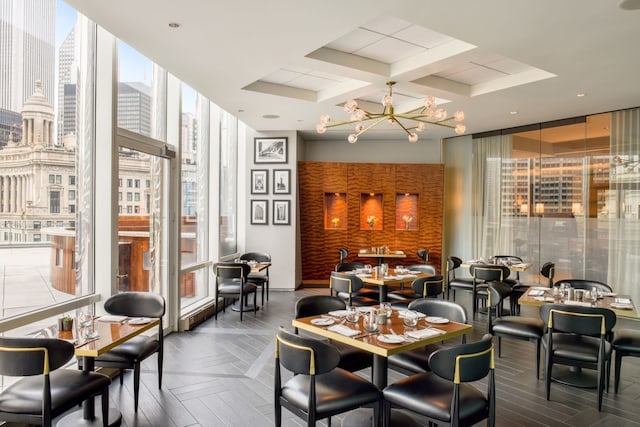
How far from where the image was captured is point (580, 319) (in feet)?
12.6

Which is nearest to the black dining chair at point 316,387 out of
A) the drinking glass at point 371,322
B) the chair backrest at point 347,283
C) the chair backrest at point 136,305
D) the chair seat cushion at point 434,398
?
the chair seat cushion at point 434,398

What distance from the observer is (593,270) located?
7.80 meters

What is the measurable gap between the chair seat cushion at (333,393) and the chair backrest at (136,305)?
1.84 meters

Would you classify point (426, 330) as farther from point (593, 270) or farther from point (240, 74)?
point (593, 270)

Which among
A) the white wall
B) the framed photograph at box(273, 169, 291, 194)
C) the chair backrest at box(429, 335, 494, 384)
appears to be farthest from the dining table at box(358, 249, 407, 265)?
the chair backrest at box(429, 335, 494, 384)

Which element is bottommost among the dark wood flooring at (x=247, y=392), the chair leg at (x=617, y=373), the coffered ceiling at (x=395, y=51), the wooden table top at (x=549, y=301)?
the dark wood flooring at (x=247, y=392)

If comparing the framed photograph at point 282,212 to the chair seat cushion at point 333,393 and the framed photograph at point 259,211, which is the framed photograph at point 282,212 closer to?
the framed photograph at point 259,211

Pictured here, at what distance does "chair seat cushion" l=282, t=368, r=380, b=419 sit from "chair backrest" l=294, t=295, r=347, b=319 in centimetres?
96

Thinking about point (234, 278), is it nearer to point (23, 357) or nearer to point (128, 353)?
point (128, 353)

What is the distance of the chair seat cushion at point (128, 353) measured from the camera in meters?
3.67

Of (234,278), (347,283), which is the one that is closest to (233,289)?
(234,278)

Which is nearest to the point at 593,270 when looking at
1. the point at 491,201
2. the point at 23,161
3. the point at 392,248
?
the point at 491,201

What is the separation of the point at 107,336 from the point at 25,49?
8.18 feet

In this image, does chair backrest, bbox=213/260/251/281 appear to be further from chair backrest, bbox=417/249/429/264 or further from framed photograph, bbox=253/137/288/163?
chair backrest, bbox=417/249/429/264
